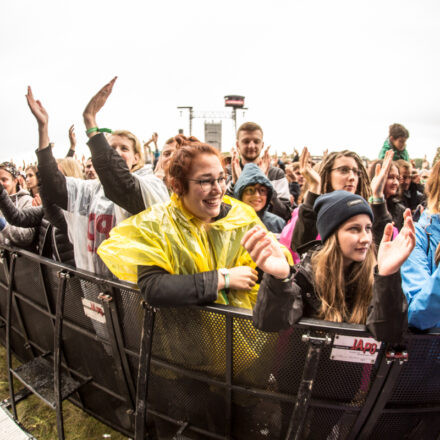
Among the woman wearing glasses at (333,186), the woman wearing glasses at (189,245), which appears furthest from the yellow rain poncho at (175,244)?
the woman wearing glasses at (333,186)

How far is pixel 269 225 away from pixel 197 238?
1365 mm

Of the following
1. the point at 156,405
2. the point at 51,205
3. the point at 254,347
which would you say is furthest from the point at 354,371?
the point at 51,205

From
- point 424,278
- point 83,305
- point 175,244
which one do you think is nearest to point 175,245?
point 175,244

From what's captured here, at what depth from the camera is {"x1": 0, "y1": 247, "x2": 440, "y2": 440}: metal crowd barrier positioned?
49.0 inches

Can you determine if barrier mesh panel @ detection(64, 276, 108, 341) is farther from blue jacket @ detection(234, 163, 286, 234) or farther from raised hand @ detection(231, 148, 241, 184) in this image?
raised hand @ detection(231, 148, 241, 184)

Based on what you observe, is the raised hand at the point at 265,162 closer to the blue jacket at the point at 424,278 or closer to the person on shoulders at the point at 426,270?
the person on shoulders at the point at 426,270

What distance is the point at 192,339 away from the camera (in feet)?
4.85

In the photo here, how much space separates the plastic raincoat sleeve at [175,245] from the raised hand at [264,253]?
0.44m

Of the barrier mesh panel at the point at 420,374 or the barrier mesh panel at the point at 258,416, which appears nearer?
the barrier mesh panel at the point at 420,374

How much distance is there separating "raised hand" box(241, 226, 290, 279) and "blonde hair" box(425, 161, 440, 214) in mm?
1217

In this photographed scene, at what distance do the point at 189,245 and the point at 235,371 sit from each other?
67 centimetres

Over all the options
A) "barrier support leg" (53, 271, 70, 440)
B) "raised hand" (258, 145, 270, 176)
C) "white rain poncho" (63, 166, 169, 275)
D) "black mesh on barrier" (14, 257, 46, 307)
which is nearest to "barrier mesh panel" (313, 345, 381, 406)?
"white rain poncho" (63, 166, 169, 275)

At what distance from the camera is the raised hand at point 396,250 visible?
112 centimetres

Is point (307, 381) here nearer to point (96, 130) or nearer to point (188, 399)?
point (188, 399)
